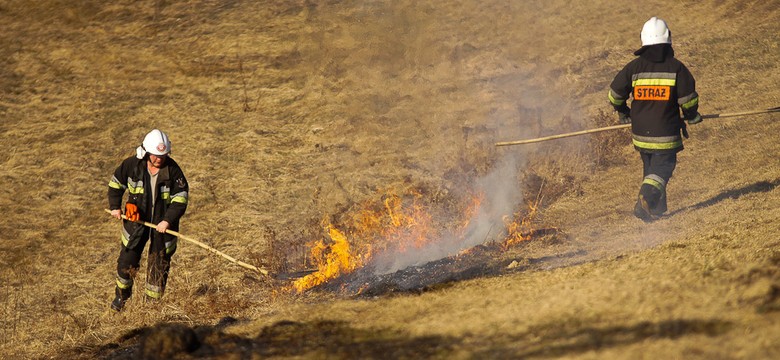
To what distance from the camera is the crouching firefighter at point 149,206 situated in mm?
8547

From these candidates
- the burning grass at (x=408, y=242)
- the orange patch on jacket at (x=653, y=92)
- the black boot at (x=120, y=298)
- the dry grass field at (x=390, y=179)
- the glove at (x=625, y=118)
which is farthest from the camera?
the glove at (x=625, y=118)

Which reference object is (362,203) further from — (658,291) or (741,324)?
(741,324)

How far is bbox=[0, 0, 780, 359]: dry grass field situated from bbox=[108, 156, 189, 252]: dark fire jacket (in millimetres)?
677

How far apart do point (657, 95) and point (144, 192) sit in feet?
16.8

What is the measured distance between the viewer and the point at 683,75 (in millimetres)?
8258

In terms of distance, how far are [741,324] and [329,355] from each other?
2550mm

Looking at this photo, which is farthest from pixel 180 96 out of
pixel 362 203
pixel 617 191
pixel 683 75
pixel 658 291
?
pixel 658 291

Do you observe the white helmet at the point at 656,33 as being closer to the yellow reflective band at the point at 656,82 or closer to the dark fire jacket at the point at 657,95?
the dark fire jacket at the point at 657,95

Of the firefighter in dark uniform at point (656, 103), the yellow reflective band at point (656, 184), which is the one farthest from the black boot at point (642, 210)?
the yellow reflective band at point (656, 184)

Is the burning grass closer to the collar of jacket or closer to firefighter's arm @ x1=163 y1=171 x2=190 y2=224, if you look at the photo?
firefighter's arm @ x1=163 y1=171 x2=190 y2=224

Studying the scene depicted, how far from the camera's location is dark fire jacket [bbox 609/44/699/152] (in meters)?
8.29

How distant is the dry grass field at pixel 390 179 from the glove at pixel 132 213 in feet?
2.53

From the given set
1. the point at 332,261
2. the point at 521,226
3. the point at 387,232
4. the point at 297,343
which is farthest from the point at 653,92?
the point at 297,343

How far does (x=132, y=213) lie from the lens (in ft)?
28.0
